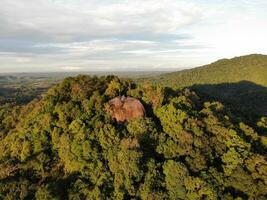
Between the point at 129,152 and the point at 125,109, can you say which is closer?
the point at 129,152

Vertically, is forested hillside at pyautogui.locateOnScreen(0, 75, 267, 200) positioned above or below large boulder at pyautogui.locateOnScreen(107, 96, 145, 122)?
below

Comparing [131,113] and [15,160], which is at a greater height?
[131,113]

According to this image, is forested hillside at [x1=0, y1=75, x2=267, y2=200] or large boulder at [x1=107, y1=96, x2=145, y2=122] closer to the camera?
forested hillside at [x1=0, y1=75, x2=267, y2=200]

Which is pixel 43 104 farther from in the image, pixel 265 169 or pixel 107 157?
pixel 265 169

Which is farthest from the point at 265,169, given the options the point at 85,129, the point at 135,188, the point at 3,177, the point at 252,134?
the point at 3,177

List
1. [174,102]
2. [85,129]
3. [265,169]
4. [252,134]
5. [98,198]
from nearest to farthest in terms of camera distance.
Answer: [98,198]
[265,169]
[85,129]
[252,134]
[174,102]

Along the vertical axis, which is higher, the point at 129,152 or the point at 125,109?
the point at 125,109
